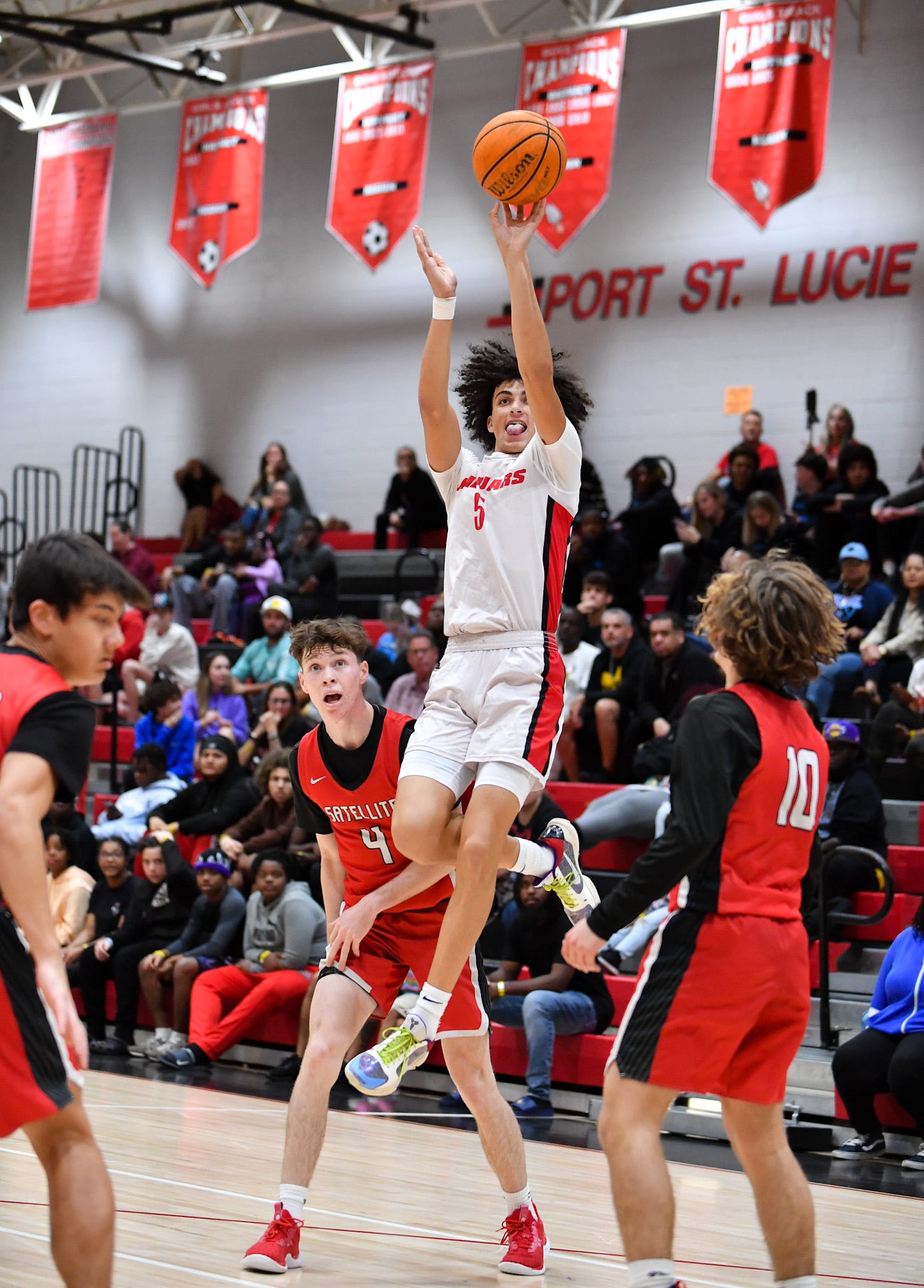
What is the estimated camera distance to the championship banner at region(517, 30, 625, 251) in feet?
37.7

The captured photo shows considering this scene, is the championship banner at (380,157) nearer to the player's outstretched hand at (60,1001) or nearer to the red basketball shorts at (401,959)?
the red basketball shorts at (401,959)

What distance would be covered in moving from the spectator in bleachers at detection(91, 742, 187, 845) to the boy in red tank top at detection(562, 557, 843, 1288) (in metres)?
7.66

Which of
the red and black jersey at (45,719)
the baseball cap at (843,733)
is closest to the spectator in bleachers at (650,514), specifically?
the baseball cap at (843,733)

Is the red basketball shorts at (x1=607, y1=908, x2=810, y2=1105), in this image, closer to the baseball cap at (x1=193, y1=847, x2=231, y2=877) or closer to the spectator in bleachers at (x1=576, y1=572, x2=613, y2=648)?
the baseball cap at (x1=193, y1=847, x2=231, y2=877)

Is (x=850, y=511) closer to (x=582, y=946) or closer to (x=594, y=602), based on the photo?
→ (x=594, y=602)

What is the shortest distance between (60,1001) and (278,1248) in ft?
5.47

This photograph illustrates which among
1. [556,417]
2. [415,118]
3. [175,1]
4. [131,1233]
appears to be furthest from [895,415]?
[131,1233]

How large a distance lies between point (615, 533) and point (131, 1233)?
7.77 m

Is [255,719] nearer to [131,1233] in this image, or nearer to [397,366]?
[397,366]

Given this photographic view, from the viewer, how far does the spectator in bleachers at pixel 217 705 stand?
1145cm

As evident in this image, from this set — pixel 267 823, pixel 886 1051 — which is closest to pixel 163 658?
pixel 267 823

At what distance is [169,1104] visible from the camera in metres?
7.11

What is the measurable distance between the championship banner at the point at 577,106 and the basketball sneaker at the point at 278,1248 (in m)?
8.48

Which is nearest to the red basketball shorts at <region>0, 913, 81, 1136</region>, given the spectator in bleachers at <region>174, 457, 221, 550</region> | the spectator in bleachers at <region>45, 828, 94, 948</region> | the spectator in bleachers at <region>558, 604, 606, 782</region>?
the spectator in bleachers at <region>558, 604, 606, 782</region>
